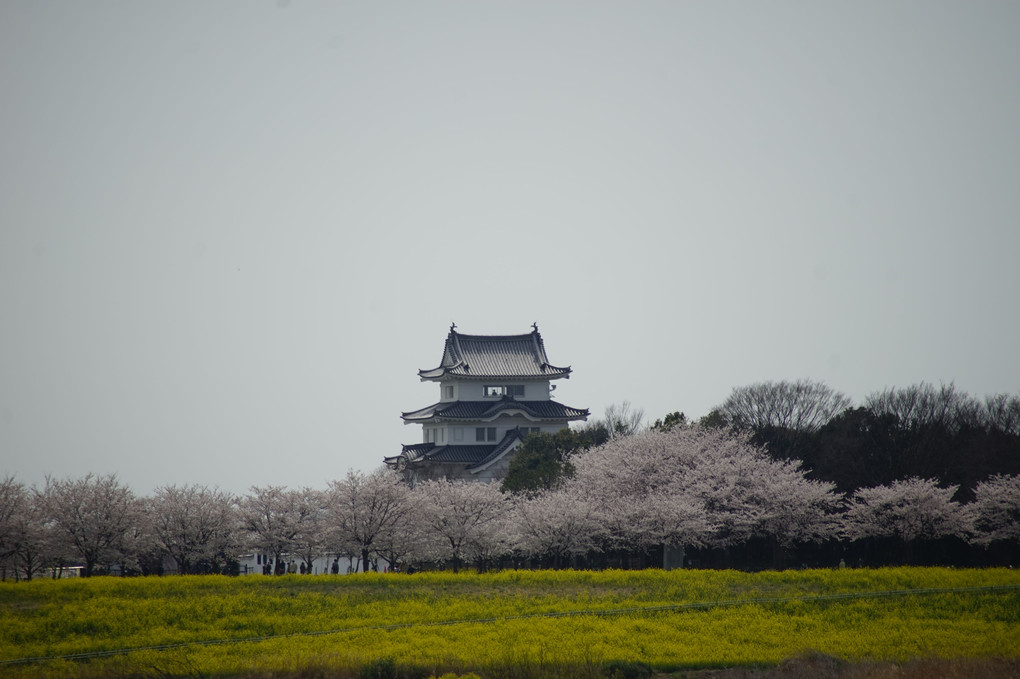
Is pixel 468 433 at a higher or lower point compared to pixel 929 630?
higher

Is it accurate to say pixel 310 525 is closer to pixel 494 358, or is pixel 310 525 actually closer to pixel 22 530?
pixel 22 530

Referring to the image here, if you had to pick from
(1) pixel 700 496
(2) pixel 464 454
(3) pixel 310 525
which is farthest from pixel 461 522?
(2) pixel 464 454

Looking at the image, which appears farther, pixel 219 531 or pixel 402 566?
pixel 402 566

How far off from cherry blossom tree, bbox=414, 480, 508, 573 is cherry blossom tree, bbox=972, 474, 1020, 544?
20.5 meters

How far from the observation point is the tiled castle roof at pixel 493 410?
69.1 m

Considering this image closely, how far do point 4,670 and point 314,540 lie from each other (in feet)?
68.1

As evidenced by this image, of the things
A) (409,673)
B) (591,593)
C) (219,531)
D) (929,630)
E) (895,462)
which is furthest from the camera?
(895,462)

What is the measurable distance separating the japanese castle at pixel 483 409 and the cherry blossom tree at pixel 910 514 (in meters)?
26.9

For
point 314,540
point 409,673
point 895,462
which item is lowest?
point 409,673

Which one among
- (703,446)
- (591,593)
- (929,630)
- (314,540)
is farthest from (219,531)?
(929,630)

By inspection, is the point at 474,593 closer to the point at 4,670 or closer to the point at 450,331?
the point at 4,670

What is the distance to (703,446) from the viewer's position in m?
48.8

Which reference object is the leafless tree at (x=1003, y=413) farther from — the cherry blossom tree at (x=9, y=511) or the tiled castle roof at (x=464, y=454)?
the cherry blossom tree at (x=9, y=511)

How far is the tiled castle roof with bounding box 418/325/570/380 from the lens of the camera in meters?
71.9
